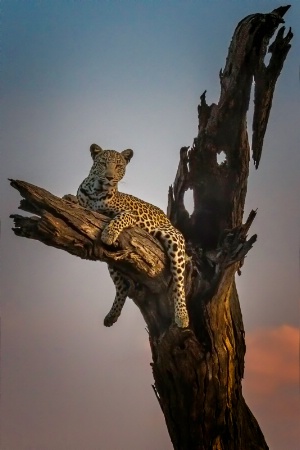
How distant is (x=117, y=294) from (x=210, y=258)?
2.72ft

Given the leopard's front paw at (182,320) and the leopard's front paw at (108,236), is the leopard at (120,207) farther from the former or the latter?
the leopard's front paw at (108,236)

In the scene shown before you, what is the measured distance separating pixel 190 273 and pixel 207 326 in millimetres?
455

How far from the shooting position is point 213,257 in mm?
4969

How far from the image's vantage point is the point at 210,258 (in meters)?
5.02

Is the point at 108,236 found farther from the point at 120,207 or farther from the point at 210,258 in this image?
the point at 210,258

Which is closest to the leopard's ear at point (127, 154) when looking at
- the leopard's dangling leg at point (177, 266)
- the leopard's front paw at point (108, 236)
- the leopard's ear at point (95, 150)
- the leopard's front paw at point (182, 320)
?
the leopard's ear at point (95, 150)

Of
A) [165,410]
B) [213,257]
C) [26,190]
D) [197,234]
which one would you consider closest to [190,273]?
[213,257]

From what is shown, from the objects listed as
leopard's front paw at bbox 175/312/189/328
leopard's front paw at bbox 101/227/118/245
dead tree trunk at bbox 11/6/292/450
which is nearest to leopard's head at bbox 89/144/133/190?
dead tree trunk at bbox 11/6/292/450

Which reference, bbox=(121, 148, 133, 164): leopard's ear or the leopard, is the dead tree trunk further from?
bbox=(121, 148, 133, 164): leopard's ear

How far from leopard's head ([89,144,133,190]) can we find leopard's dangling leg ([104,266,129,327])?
77 centimetres

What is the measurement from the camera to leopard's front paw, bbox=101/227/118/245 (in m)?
4.20

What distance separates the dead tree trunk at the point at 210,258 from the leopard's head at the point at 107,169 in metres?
0.44

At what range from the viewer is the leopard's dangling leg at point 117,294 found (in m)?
5.09

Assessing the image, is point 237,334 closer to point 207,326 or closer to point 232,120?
point 207,326
